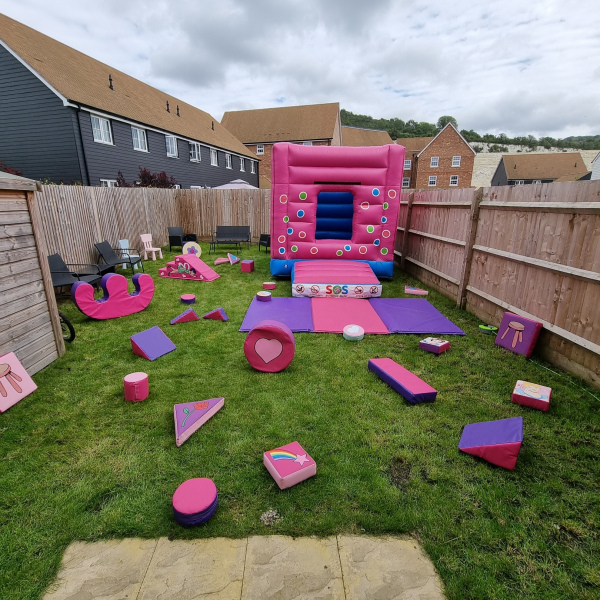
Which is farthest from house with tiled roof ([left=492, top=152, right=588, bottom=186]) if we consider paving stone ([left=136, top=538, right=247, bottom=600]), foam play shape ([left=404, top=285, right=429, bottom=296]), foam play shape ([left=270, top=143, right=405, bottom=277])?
paving stone ([left=136, top=538, right=247, bottom=600])

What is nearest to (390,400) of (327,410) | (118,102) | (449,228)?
(327,410)

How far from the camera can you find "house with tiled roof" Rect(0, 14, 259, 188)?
12.9 meters

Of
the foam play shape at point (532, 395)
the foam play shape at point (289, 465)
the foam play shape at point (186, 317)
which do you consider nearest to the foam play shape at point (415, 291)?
the foam play shape at point (532, 395)

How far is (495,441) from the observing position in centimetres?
280

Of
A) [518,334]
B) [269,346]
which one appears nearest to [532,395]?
[518,334]

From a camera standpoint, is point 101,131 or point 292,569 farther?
point 101,131

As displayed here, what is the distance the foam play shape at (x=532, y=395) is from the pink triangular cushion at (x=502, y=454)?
1036 millimetres

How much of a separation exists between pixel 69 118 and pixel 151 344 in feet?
42.2

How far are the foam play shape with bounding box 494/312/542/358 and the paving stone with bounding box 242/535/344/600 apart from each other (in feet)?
12.5

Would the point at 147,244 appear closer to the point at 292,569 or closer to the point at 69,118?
the point at 69,118

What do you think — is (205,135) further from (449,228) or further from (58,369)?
(58,369)

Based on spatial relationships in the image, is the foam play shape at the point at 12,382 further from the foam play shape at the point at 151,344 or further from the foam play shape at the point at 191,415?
the foam play shape at the point at 191,415

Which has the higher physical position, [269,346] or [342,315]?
[269,346]

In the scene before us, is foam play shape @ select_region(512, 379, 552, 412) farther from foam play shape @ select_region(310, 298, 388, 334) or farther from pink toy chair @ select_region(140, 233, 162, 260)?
pink toy chair @ select_region(140, 233, 162, 260)
